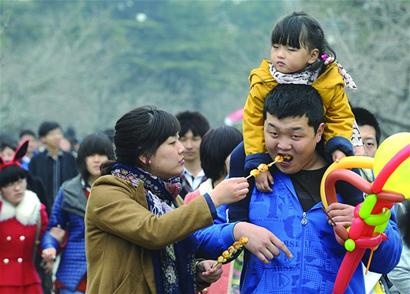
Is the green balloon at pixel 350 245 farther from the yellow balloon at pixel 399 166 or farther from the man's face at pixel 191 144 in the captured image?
the man's face at pixel 191 144

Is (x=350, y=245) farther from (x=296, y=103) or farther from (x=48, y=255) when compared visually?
(x=48, y=255)

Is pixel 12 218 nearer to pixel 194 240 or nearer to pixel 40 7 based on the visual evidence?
pixel 194 240

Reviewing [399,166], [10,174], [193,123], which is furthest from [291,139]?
[10,174]

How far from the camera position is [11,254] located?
860 centimetres

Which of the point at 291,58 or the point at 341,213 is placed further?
the point at 291,58

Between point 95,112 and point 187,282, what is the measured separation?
134 feet

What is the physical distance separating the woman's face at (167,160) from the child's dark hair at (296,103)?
1.76ft

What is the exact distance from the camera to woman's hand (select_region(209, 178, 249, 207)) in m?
4.16

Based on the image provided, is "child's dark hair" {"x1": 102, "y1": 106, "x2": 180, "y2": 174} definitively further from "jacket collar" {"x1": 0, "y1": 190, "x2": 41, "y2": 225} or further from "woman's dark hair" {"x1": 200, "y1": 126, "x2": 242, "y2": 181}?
"jacket collar" {"x1": 0, "y1": 190, "x2": 41, "y2": 225}

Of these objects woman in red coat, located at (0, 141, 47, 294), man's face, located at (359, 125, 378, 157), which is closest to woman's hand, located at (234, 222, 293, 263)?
man's face, located at (359, 125, 378, 157)

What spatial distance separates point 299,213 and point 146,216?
67 centimetres

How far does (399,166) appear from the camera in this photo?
3801mm

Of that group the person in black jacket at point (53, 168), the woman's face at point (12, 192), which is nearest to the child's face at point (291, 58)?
the woman's face at point (12, 192)

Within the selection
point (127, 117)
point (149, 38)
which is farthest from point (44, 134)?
point (149, 38)
